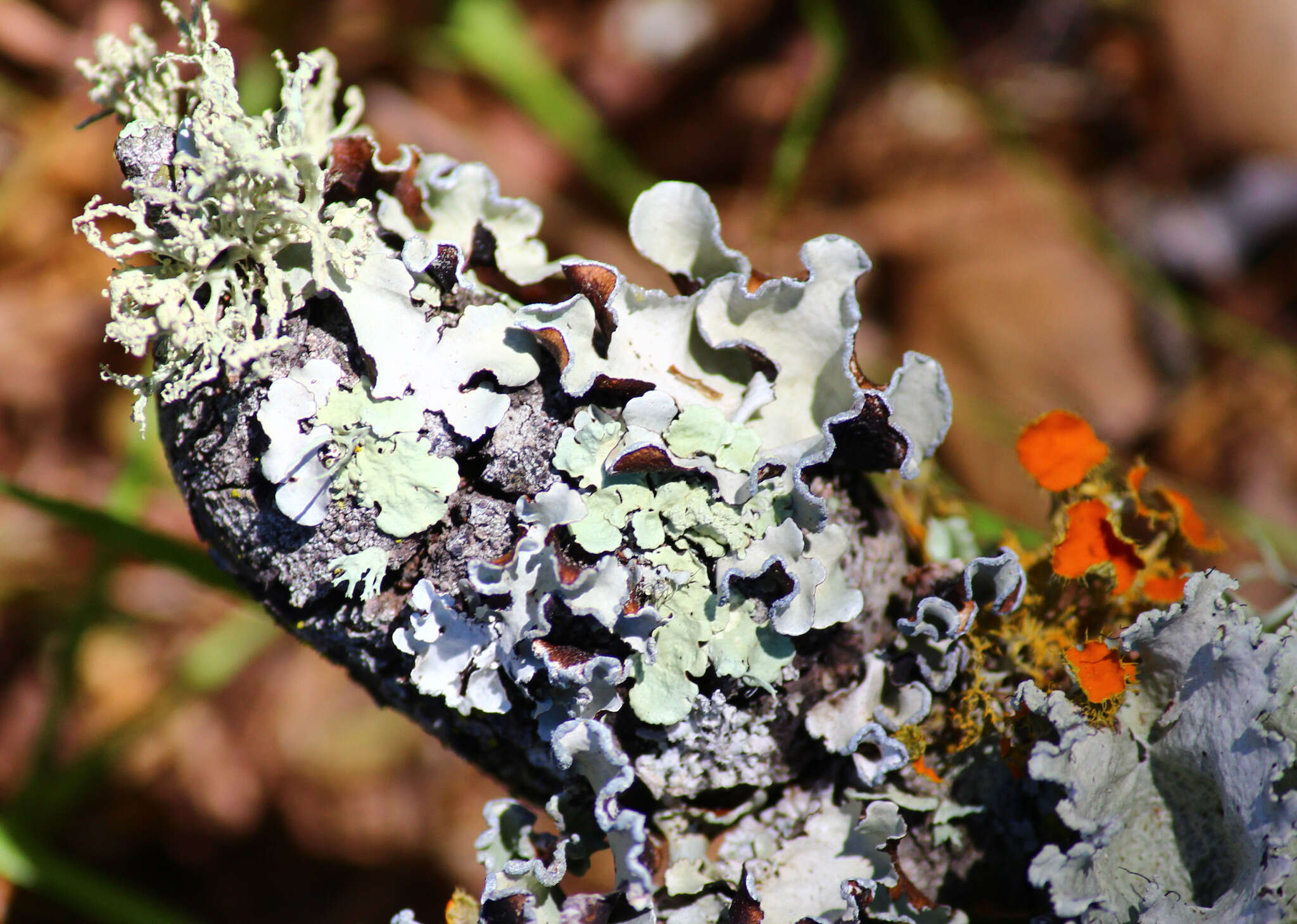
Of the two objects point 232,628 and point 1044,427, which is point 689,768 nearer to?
point 1044,427

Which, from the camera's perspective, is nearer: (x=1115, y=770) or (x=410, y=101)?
(x=1115, y=770)

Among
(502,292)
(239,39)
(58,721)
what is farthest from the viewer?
(239,39)

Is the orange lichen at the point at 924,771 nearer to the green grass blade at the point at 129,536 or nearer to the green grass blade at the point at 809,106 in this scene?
the green grass blade at the point at 129,536

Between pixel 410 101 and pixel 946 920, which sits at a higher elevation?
pixel 410 101

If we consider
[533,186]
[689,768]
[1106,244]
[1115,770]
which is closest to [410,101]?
[533,186]

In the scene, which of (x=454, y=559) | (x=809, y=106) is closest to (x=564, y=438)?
(x=454, y=559)

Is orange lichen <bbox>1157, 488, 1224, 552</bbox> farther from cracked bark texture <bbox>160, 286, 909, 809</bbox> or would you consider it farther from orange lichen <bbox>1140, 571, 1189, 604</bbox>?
cracked bark texture <bbox>160, 286, 909, 809</bbox>
